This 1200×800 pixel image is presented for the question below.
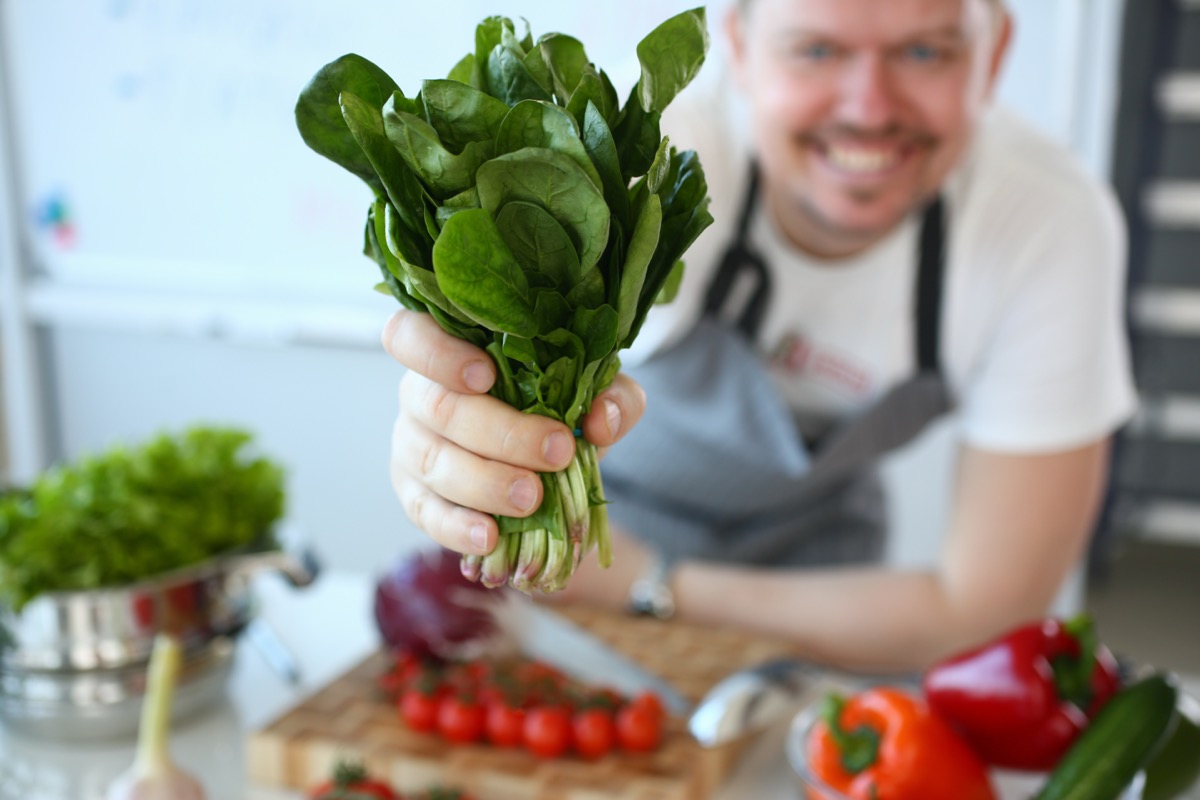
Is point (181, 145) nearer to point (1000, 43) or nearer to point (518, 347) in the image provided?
point (1000, 43)

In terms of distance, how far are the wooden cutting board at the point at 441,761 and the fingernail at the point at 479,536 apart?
1.86 ft

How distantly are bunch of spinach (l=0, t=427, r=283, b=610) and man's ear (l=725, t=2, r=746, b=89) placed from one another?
1.90ft

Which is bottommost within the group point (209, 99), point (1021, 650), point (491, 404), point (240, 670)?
point (240, 670)

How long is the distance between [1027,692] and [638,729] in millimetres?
285

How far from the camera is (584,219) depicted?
A: 0.31 m

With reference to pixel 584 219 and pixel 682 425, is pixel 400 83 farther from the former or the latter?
pixel 682 425

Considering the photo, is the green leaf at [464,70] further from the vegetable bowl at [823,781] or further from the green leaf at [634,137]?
the vegetable bowl at [823,781]

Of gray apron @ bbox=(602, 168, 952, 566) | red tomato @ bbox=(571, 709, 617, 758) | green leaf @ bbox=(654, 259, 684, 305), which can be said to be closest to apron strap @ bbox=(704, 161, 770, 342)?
gray apron @ bbox=(602, 168, 952, 566)

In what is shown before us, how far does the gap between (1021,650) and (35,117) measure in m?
2.45

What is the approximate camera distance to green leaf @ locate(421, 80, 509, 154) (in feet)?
1.01

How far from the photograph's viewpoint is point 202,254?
2.48m

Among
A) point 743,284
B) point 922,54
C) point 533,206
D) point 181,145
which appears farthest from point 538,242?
point 181,145

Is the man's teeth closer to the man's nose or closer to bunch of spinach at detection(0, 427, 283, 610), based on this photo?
the man's nose

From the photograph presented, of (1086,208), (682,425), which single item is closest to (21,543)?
(682,425)
